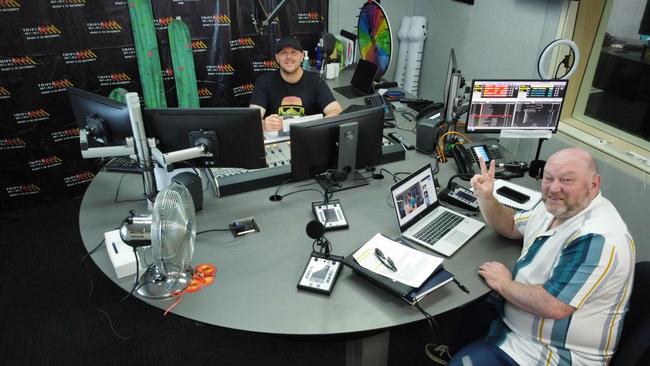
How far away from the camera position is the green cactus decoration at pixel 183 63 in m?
3.57

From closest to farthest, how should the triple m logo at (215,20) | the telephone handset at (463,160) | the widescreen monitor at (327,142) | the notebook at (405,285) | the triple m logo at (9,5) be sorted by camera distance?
the notebook at (405,285) < the widescreen monitor at (327,142) < the telephone handset at (463,160) < the triple m logo at (9,5) < the triple m logo at (215,20)

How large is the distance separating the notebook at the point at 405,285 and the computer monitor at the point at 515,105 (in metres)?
1.33

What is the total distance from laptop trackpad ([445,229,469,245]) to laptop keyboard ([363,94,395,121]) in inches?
55.2

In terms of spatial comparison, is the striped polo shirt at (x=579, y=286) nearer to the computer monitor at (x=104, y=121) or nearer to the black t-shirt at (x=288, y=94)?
the computer monitor at (x=104, y=121)

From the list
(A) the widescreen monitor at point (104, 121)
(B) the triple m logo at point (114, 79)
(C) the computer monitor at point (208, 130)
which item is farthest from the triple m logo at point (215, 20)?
(C) the computer monitor at point (208, 130)

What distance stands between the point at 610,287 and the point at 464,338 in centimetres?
77

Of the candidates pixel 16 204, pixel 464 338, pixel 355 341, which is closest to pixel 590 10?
pixel 464 338

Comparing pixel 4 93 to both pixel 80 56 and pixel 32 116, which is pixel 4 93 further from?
pixel 80 56

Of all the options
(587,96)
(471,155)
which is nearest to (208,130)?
(471,155)

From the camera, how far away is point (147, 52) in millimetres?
3520

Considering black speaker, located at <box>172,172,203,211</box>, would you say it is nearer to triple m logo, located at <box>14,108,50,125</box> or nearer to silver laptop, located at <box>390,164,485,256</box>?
silver laptop, located at <box>390,164,485,256</box>

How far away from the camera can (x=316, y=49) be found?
13.7ft

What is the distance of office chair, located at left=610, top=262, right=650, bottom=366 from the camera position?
142 centimetres

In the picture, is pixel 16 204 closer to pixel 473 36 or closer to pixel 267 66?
pixel 267 66
